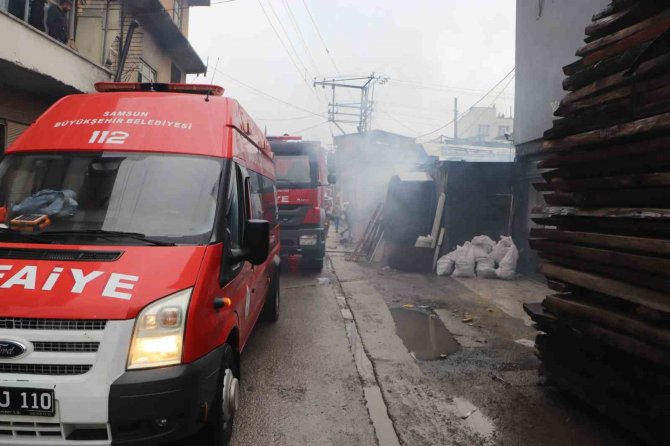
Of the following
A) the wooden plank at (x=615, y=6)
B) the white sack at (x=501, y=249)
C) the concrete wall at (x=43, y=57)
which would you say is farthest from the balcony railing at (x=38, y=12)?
the white sack at (x=501, y=249)

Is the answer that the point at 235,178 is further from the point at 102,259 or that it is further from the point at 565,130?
the point at 565,130

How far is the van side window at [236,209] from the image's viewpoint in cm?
325

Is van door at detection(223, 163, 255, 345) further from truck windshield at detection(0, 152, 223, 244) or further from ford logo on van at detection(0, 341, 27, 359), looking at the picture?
ford logo on van at detection(0, 341, 27, 359)

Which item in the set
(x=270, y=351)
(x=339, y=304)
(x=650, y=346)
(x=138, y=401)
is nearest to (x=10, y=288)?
(x=138, y=401)

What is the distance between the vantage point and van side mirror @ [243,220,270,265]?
3.12 m

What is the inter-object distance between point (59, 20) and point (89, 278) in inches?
380

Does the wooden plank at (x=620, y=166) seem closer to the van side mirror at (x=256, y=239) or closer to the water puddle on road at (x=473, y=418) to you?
the water puddle on road at (x=473, y=418)

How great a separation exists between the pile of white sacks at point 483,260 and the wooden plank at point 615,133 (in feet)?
20.6

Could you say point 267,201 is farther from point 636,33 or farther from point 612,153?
point 636,33

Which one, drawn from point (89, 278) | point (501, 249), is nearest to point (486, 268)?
A: point (501, 249)

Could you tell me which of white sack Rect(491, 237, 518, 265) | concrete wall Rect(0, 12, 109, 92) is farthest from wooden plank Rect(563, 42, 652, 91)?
concrete wall Rect(0, 12, 109, 92)

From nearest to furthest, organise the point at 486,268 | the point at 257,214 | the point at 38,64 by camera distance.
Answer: the point at 257,214 → the point at 38,64 → the point at 486,268

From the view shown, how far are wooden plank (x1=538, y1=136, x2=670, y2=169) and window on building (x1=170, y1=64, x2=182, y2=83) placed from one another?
48.5 feet

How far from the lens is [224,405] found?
9.43 ft
